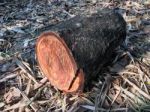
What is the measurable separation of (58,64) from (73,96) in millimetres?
342

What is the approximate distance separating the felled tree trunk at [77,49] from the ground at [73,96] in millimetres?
143

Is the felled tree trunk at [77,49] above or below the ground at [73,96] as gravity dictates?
above

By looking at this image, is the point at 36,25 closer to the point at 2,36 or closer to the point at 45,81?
the point at 2,36

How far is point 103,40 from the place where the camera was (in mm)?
3203

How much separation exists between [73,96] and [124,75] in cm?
60

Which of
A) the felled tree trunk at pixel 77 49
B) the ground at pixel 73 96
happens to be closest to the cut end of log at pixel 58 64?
the felled tree trunk at pixel 77 49

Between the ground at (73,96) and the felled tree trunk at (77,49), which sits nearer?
the felled tree trunk at (77,49)

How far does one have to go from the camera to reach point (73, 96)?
3.17 metres

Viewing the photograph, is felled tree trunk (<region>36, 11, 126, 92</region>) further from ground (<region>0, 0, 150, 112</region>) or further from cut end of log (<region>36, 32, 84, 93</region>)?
ground (<region>0, 0, 150, 112</region>)

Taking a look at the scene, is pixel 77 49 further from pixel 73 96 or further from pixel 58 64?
pixel 73 96

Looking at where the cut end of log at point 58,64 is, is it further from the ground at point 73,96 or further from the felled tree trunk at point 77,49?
the ground at point 73,96

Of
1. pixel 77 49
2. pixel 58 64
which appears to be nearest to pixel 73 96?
pixel 58 64

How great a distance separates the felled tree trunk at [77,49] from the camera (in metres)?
2.93

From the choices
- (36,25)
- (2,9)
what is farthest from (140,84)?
(2,9)
